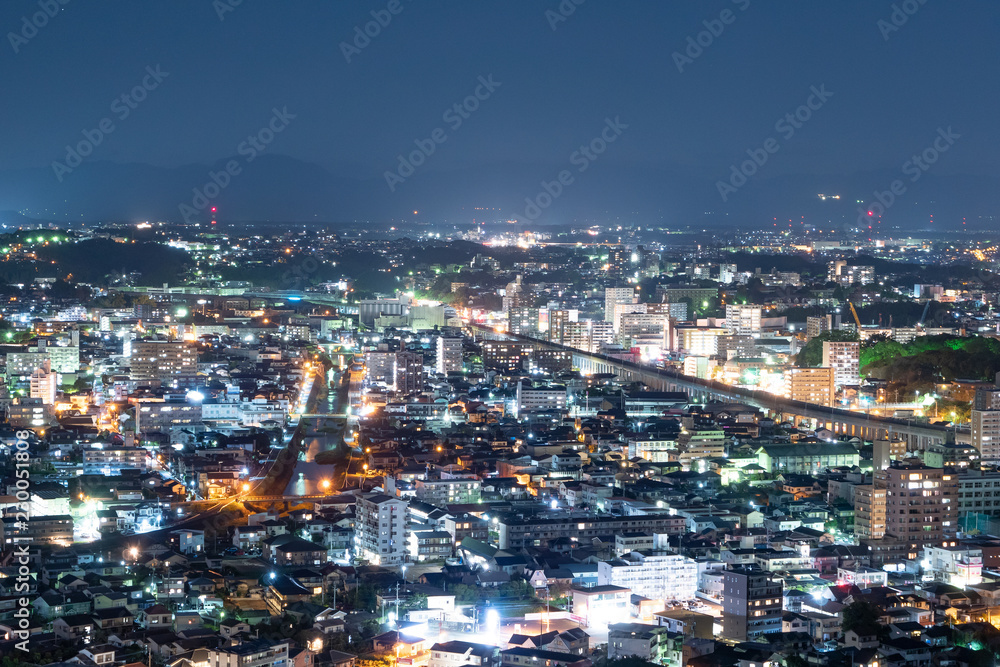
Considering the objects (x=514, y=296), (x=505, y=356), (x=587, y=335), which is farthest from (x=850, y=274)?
(x=505, y=356)

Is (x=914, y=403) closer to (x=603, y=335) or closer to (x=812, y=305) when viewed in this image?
(x=603, y=335)

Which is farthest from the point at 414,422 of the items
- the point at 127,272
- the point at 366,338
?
the point at 127,272

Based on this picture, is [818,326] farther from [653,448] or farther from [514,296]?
[653,448]

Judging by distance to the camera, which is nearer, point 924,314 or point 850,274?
point 924,314

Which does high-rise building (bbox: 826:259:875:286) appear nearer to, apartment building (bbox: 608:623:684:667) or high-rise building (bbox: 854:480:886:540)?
high-rise building (bbox: 854:480:886:540)

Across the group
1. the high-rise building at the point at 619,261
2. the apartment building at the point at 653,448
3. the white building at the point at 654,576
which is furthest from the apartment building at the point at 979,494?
the high-rise building at the point at 619,261

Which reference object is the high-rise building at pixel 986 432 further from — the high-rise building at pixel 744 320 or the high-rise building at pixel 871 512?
the high-rise building at pixel 744 320
